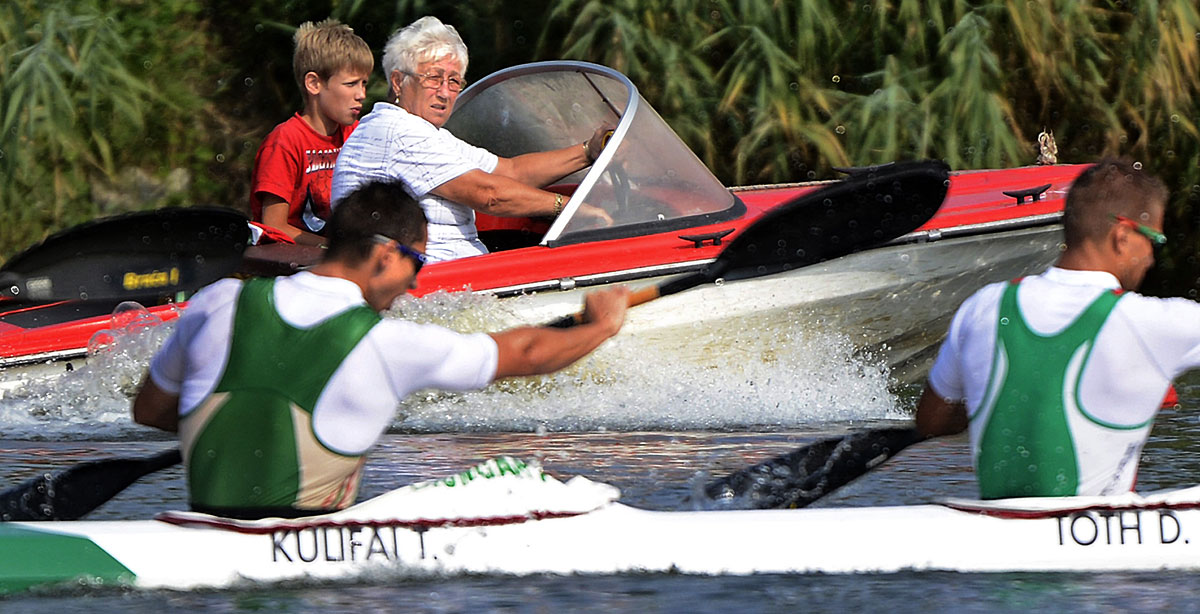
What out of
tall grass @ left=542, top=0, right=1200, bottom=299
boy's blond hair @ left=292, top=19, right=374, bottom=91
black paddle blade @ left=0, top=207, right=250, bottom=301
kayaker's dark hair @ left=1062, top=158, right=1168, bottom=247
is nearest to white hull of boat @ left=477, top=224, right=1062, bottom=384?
black paddle blade @ left=0, top=207, right=250, bottom=301

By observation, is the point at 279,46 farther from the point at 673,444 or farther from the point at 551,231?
the point at 673,444

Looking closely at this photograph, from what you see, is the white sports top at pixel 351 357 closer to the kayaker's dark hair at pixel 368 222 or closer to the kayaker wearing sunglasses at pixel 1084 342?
the kayaker's dark hair at pixel 368 222

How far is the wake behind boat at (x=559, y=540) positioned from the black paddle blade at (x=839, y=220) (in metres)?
1.96

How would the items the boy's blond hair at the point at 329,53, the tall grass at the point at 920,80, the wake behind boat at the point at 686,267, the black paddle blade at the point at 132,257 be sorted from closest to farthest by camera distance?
1. the black paddle blade at the point at 132,257
2. the wake behind boat at the point at 686,267
3. the boy's blond hair at the point at 329,53
4. the tall grass at the point at 920,80

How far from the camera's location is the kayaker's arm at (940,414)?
2965 millimetres

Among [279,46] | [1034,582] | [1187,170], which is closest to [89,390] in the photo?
[1034,582]

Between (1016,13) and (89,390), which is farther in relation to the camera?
(1016,13)

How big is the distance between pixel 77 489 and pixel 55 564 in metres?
0.52

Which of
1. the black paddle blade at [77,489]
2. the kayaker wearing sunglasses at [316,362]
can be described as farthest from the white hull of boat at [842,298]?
the kayaker wearing sunglasses at [316,362]

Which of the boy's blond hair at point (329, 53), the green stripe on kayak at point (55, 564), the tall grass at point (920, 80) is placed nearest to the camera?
the green stripe on kayak at point (55, 564)

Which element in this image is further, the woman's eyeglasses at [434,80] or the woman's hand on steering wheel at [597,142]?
the woman's hand on steering wheel at [597,142]

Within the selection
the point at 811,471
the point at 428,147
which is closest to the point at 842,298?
the point at 428,147

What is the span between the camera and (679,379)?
220 inches

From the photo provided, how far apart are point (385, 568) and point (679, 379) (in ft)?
8.97
